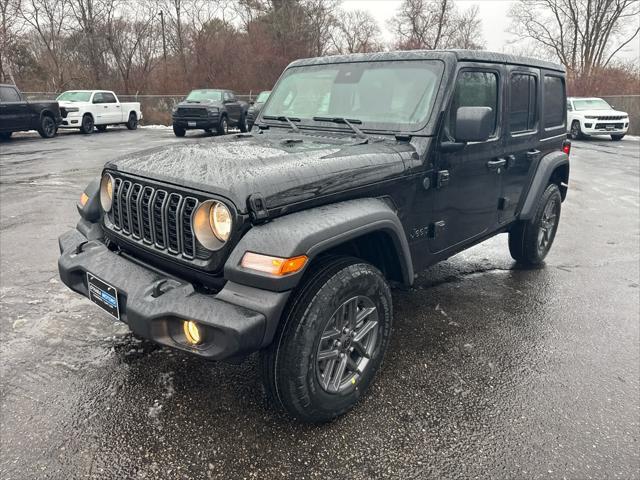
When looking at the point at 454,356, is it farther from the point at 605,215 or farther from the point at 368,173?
the point at 605,215

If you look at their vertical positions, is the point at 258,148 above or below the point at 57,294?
above

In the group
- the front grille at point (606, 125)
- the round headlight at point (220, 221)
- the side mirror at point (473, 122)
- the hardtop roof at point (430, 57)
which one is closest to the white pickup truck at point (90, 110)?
the hardtop roof at point (430, 57)

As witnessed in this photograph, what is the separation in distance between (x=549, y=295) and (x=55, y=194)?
7435 mm

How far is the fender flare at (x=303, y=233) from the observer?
215cm

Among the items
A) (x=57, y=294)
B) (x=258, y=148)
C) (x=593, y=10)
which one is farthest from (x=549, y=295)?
(x=593, y=10)

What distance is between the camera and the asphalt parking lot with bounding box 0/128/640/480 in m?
2.34

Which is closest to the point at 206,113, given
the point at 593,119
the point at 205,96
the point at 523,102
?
the point at 205,96

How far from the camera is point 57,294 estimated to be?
4098mm

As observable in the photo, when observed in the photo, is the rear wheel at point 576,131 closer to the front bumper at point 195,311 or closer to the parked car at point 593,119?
the parked car at point 593,119

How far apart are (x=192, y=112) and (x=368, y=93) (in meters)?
15.7

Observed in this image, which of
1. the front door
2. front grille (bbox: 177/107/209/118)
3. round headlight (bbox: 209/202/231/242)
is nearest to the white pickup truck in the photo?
front grille (bbox: 177/107/209/118)

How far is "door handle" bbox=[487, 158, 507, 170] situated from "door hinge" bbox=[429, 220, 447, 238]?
27.3 inches

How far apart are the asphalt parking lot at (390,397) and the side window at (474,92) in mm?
1542

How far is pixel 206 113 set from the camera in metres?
17.9
